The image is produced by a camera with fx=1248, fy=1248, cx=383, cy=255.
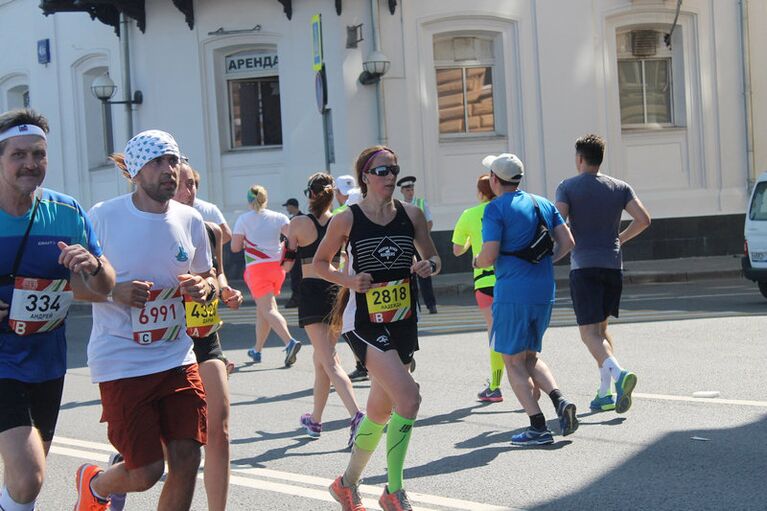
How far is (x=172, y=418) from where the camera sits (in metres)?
5.18

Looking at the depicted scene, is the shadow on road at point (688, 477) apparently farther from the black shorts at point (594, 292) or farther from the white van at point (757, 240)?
the white van at point (757, 240)

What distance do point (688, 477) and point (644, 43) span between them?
18.8 m

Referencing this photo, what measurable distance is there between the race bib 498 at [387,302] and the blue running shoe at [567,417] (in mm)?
1913

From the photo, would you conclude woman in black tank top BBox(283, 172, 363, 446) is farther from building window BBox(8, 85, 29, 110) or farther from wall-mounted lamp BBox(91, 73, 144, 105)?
building window BBox(8, 85, 29, 110)

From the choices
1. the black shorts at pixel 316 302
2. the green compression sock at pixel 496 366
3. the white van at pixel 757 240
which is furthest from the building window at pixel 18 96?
the green compression sock at pixel 496 366

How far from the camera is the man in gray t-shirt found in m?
8.86

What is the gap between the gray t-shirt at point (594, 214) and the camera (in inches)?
349

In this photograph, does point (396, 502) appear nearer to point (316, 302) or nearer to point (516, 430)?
point (516, 430)

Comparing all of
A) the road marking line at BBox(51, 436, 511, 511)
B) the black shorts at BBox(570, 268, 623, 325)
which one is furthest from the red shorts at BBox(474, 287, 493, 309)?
the road marking line at BBox(51, 436, 511, 511)

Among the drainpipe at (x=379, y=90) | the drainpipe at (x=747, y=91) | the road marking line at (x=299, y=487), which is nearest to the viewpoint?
the road marking line at (x=299, y=487)

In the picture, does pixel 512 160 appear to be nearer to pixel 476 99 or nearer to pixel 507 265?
pixel 507 265

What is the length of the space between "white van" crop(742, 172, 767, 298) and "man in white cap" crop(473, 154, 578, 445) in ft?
30.7

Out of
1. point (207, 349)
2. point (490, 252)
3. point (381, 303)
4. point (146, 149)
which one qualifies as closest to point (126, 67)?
point (490, 252)

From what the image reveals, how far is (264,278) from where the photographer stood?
12.6 metres
